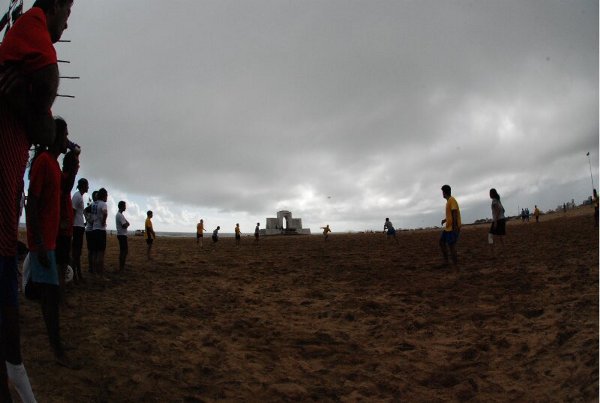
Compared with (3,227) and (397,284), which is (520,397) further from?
(397,284)

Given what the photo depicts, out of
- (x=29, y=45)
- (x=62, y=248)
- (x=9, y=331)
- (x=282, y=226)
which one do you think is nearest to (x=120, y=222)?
(x=62, y=248)

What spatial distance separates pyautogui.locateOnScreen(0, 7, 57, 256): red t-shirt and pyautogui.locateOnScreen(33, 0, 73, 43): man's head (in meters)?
0.16

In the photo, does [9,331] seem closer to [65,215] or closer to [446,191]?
[65,215]

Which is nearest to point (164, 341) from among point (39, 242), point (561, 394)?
point (39, 242)

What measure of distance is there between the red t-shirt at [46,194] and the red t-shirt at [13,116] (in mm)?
1278

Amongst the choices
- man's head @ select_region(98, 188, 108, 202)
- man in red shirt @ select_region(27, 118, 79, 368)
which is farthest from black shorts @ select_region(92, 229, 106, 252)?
man in red shirt @ select_region(27, 118, 79, 368)

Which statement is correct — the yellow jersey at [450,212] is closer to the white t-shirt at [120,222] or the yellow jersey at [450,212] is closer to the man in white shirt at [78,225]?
the white t-shirt at [120,222]

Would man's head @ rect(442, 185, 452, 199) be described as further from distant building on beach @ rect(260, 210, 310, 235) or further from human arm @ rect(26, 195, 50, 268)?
distant building on beach @ rect(260, 210, 310, 235)

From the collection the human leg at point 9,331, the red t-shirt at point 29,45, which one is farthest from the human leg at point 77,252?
the red t-shirt at point 29,45

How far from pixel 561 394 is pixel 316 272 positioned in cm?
688

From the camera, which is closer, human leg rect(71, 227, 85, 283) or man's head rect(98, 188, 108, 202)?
human leg rect(71, 227, 85, 283)

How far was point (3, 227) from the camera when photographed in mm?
1627

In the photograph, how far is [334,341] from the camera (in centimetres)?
412

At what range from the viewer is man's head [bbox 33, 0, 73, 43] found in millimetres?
1856
